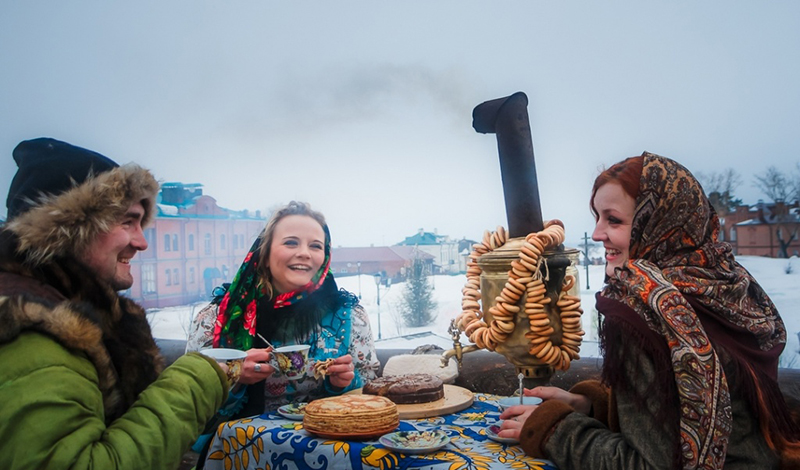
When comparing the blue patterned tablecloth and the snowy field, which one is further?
the snowy field

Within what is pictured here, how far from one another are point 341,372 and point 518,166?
4.09ft

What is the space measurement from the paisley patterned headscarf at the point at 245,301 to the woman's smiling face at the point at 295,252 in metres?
0.05

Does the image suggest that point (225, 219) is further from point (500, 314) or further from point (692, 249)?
point (692, 249)

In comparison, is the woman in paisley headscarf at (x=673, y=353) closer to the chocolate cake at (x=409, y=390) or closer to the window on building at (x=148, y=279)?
the chocolate cake at (x=409, y=390)

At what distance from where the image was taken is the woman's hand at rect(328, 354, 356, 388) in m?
2.67

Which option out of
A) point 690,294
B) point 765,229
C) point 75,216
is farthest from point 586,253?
point 75,216

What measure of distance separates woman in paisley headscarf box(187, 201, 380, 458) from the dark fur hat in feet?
3.93

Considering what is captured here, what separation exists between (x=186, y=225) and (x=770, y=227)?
486 centimetres

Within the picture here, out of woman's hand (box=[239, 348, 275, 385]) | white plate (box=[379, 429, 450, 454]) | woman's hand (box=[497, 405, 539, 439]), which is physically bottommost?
white plate (box=[379, 429, 450, 454])

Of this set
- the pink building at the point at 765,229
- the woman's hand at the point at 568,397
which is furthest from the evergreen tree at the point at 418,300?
the woman's hand at the point at 568,397

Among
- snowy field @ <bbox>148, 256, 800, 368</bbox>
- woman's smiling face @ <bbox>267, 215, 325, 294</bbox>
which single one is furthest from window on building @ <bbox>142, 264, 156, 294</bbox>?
woman's smiling face @ <bbox>267, 215, 325, 294</bbox>

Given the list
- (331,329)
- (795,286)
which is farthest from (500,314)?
(795,286)

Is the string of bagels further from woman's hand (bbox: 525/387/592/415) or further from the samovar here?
woman's hand (bbox: 525/387/592/415)

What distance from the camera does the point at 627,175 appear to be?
1.80 m
